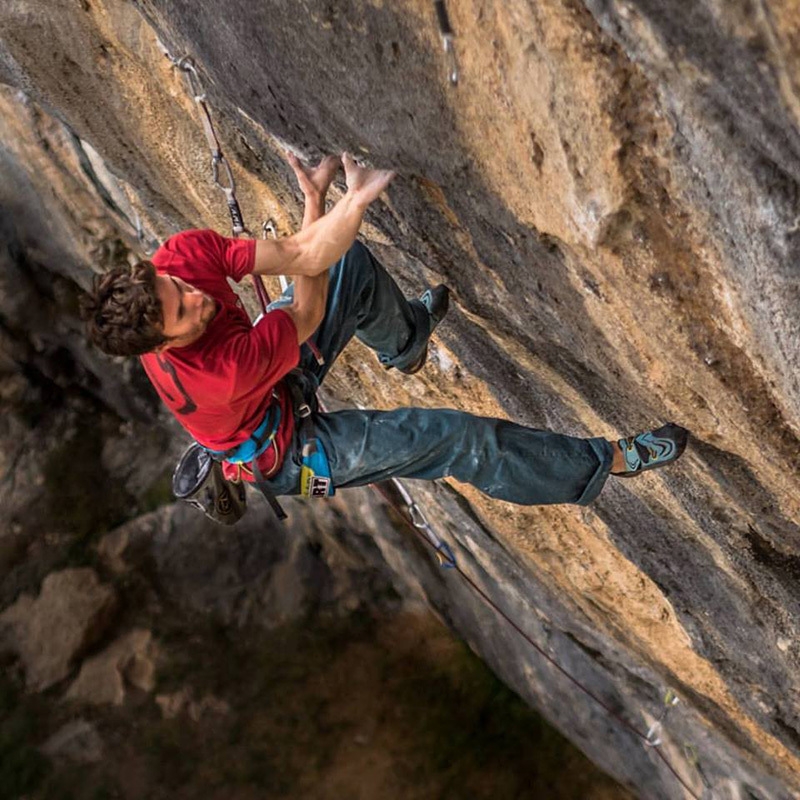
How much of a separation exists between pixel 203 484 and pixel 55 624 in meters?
4.77

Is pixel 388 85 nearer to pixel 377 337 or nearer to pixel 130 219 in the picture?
pixel 377 337

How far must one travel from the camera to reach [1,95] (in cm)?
531

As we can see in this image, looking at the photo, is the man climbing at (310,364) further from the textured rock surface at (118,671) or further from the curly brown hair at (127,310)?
the textured rock surface at (118,671)

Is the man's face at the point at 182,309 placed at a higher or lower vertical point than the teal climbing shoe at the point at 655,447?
lower

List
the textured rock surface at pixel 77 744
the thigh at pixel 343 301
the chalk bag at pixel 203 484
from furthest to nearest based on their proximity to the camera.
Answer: the textured rock surface at pixel 77 744
the chalk bag at pixel 203 484
the thigh at pixel 343 301

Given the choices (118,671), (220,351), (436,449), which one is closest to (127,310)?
(220,351)

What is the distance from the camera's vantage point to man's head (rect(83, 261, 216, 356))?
1.85 meters

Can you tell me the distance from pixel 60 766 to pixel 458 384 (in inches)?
199

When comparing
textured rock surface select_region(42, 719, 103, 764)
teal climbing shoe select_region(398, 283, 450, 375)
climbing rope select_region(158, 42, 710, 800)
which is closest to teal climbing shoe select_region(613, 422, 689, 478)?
teal climbing shoe select_region(398, 283, 450, 375)

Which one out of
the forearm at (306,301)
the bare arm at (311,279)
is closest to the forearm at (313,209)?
the bare arm at (311,279)

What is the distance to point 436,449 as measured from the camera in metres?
2.44

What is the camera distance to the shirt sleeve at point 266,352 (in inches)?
81.3

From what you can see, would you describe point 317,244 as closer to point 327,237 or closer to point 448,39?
point 327,237

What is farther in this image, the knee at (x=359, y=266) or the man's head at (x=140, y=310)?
the knee at (x=359, y=266)
